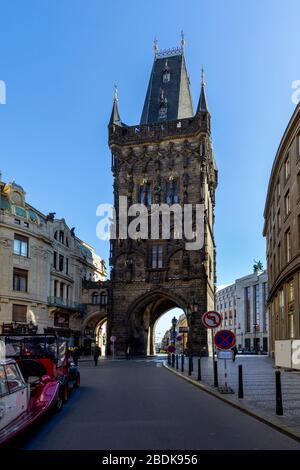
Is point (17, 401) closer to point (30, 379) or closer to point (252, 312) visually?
point (30, 379)

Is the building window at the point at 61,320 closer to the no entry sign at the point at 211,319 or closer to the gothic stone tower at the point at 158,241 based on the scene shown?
the gothic stone tower at the point at 158,241

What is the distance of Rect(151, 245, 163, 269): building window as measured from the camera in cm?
5197

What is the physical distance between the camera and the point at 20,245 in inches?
1722

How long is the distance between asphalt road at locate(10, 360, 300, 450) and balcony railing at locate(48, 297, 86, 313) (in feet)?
119

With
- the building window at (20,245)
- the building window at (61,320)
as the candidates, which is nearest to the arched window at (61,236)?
the building window at (61,320)

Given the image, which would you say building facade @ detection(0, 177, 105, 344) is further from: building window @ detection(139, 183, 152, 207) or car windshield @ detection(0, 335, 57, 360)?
car windshield @ detection(0, 335, 57, 360)

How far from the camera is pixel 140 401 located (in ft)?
41.8

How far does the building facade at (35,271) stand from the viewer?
41781 millimetres

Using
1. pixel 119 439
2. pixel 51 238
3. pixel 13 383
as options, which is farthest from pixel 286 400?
pixel 51 238

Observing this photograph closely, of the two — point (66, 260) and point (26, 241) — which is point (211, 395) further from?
point (66, 260)

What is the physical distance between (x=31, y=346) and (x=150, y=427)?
519 centimetres

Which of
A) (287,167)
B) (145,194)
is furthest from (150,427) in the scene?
(145,194)

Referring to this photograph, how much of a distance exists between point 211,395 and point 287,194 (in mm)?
19619

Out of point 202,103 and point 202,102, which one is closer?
point 202,103
